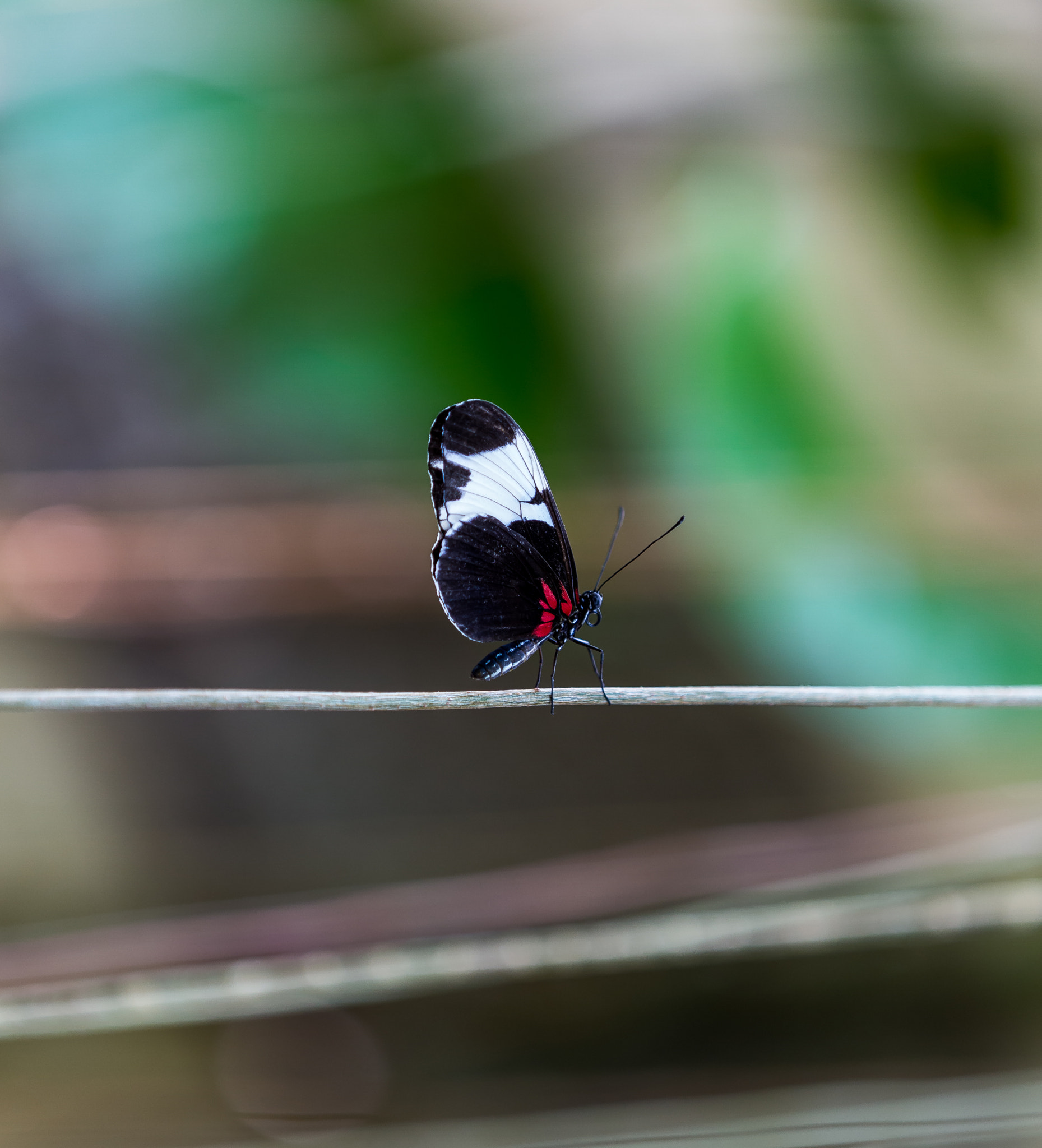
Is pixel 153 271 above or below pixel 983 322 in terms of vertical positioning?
above

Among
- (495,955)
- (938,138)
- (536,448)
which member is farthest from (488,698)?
(938,138)

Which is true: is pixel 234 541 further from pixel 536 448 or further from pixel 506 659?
pixel 506 659

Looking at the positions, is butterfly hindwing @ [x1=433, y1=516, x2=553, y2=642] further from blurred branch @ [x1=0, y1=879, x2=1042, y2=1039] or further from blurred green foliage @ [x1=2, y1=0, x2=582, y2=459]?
blurred green foliage @ [x1=2, y1=0, x2=582, y2=459]

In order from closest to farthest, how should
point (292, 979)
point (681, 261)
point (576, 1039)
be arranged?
1. point (292, 979)
2. point (576, 1039)
3. point (681, 261)

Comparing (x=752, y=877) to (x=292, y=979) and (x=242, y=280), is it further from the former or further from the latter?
(x=242, y=280)

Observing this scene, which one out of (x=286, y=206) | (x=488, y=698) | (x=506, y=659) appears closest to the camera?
(x=488, y=698)

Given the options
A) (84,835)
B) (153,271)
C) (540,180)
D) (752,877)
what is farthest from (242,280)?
(752,877)
